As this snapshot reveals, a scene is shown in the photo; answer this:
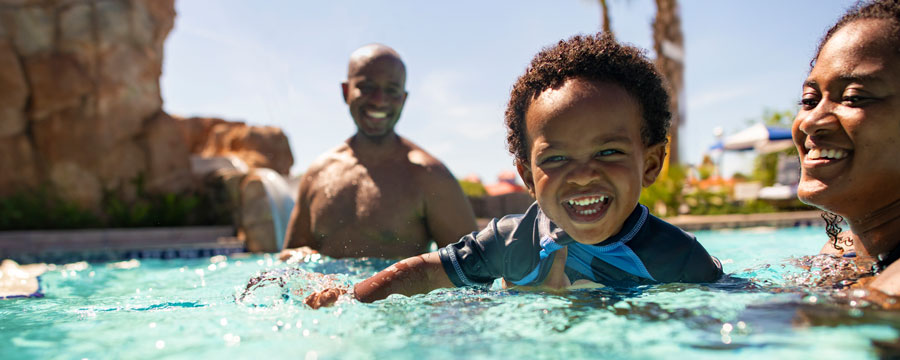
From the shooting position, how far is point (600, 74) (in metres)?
2.29

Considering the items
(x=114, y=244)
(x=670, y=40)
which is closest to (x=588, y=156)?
(x=114, y=244)

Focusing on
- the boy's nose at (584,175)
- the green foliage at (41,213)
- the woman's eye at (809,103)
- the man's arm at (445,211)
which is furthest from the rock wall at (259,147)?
the woman's eye at (809,103)

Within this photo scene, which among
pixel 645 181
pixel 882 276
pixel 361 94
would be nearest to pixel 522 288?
pixel 645 181

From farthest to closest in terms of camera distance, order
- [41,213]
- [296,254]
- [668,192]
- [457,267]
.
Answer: [668,192], [41,213], [296,254], [457,267]

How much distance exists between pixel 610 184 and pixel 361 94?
2.39 metres

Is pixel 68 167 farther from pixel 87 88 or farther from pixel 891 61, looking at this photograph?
pixel 891 61

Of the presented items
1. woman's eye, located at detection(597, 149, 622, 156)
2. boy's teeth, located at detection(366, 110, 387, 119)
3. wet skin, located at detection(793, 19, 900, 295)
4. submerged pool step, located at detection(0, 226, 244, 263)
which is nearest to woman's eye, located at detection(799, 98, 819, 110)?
wet skin, located at detection(793, 19, 900, 295)

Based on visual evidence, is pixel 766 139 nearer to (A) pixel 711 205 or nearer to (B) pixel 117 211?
(A) pixel 711 205

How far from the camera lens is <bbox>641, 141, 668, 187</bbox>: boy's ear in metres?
2.38

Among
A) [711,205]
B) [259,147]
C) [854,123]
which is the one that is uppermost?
[259,147]

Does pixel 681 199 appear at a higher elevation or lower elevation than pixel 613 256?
lower

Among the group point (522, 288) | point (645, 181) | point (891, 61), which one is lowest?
point (522, 288)

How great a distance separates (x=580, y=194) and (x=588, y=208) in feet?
0.29

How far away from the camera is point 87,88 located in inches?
448
